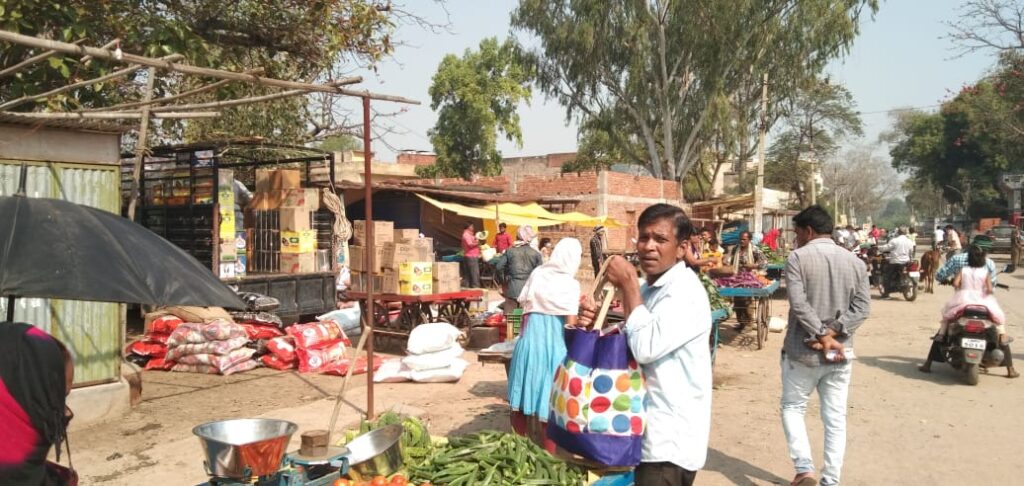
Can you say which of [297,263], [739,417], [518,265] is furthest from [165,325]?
[739,417]

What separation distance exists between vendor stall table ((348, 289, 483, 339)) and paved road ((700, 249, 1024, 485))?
3.84 meters

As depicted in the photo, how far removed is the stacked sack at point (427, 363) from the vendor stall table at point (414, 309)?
143cm

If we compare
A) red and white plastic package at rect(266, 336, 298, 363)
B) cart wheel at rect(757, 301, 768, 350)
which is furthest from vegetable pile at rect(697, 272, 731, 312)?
red and white plastic package at rect(266, 336, 298, 363)

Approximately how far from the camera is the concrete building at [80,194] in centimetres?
625

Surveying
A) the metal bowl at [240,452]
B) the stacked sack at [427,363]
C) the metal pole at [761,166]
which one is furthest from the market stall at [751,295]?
the metal pole at [761,166]

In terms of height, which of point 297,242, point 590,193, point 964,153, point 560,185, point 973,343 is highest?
point 964,153

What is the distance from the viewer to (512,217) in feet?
67.1

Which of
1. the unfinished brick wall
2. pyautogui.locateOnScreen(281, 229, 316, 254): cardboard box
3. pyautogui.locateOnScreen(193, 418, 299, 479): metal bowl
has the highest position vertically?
the unfinished brick wall

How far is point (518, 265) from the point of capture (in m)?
10.5

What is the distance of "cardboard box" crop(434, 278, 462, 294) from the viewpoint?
34.3 ft

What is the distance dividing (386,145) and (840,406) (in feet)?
15.1

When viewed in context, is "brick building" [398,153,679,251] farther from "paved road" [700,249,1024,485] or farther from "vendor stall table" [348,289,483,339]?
"paved road" [700,249,1024,485]

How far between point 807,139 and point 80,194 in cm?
4741

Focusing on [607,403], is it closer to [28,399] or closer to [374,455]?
[374,455]
